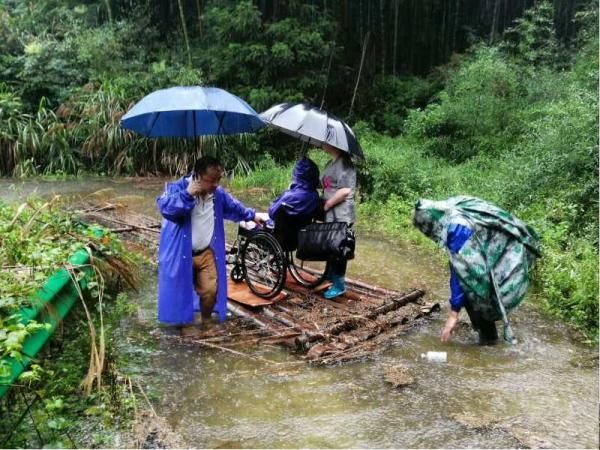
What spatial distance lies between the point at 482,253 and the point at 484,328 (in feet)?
2.34

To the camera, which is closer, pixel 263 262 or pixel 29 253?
pixel 29 253

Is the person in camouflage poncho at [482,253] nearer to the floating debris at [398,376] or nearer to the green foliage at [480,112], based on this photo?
the floating debris at [398,376]

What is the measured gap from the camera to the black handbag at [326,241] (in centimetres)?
492

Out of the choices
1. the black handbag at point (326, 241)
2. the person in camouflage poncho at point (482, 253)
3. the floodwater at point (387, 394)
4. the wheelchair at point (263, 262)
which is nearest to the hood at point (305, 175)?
the black handbag at point (326, 241)

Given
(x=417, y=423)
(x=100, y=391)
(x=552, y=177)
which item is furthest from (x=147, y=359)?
(x=552, y=177)

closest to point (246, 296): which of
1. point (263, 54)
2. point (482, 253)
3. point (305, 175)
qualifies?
point (305, 175)

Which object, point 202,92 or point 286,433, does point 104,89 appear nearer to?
point 202,92

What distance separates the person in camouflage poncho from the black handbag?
2.92 feet

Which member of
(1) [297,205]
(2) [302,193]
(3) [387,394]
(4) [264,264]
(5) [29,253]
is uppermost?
(2) [302,193]

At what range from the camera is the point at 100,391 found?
3510 millimetres

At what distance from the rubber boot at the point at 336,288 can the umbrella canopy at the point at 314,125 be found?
3.69 ft

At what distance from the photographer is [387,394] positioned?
3736mm

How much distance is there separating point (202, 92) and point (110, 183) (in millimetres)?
8128

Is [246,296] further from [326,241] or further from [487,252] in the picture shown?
[487,252]
